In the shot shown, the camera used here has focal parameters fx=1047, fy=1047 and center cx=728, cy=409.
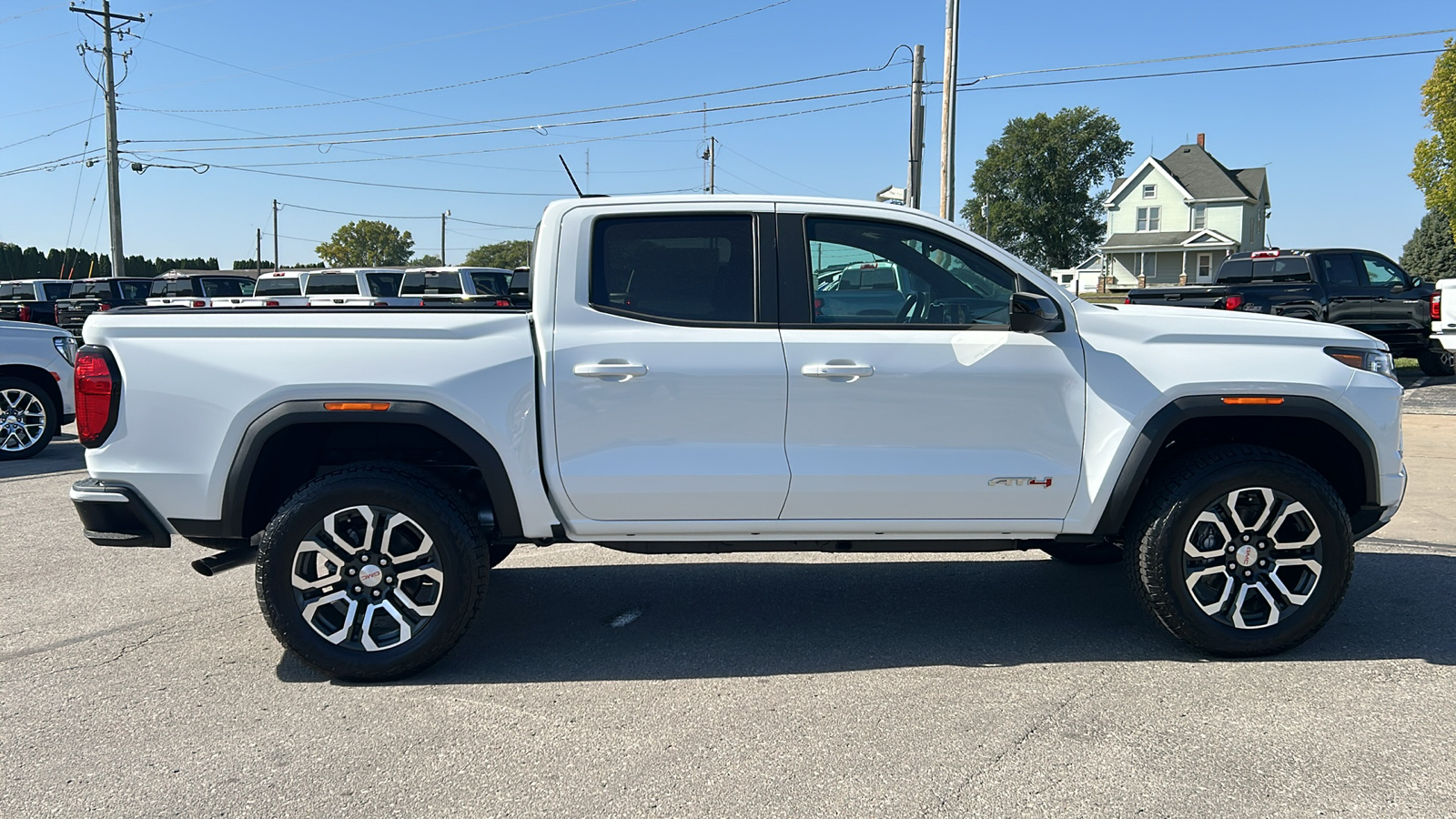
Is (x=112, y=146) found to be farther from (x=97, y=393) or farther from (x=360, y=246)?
(x=360, y=246)

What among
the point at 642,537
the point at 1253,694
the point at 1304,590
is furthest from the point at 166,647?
the point at 1304,590

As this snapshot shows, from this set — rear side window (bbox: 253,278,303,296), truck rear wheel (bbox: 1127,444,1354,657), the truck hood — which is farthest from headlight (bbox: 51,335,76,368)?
rear side window (bbox: 253,278,303,296)

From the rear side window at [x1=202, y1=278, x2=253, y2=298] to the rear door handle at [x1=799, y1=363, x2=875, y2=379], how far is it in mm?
22834

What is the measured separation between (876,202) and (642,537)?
1709 millimetres

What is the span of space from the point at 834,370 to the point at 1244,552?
6.06ft

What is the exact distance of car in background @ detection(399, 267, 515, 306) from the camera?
73.8 ft

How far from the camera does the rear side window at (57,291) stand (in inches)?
1038

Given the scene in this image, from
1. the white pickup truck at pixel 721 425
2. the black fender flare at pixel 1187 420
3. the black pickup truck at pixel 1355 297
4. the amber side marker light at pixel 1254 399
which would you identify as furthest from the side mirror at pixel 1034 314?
the black pickup truck at pixel 1355 297

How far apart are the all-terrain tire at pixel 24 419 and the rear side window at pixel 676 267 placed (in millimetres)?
8543

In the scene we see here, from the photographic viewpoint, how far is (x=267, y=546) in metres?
4.02

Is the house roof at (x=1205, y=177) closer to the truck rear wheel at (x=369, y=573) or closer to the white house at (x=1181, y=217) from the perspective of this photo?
the white house at (x=1181, y=217)

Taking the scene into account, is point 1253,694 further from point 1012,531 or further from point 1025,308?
point 1025,308

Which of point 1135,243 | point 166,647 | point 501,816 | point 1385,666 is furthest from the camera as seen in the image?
point 1135,243

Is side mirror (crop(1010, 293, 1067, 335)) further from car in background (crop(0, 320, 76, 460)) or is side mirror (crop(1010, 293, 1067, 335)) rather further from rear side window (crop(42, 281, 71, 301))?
rear side window (crop(42, 281, 71, 301))
